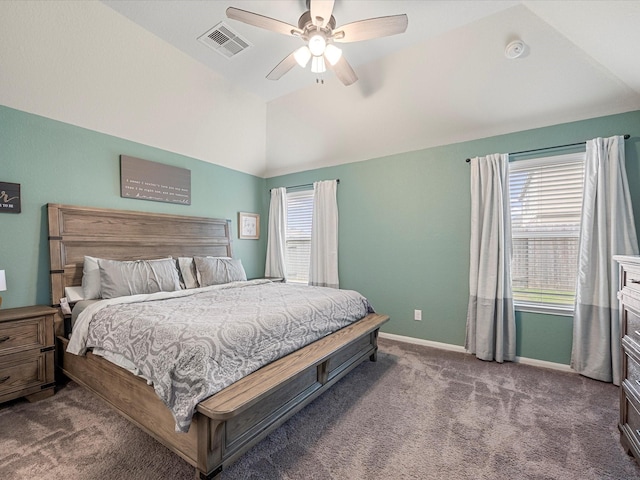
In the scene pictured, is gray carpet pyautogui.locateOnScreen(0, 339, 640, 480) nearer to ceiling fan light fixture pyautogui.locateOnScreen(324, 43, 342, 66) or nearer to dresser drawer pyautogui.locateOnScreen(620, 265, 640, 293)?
dresser drawer pyautogui.locateOnScreen(620, 265, 640, 293)

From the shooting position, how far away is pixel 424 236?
3.57m

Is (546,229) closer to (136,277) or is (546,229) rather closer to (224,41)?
(224,41)

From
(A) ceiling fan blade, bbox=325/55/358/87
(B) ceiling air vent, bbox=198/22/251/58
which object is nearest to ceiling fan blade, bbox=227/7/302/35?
(A) ceiling fan blade, bbox=325/55/358/87

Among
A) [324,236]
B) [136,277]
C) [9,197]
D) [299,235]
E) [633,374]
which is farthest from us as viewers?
[299,235]

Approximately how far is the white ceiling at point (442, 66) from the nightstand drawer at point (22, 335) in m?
2.49

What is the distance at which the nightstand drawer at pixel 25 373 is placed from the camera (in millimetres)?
2141

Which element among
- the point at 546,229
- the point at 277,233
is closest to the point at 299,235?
the point at 277,233

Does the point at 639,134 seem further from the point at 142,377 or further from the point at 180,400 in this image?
the point at 142,377

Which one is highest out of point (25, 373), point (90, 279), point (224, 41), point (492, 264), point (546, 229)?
point (224, 41)

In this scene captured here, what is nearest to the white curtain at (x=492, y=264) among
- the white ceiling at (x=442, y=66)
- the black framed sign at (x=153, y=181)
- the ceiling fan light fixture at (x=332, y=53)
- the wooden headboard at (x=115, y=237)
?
the white ceiling at (x=442, y=66)

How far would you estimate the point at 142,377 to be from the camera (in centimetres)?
172

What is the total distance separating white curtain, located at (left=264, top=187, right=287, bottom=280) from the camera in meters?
4.73

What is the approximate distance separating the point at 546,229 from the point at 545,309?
800 mm

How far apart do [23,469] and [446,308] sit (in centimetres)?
361
